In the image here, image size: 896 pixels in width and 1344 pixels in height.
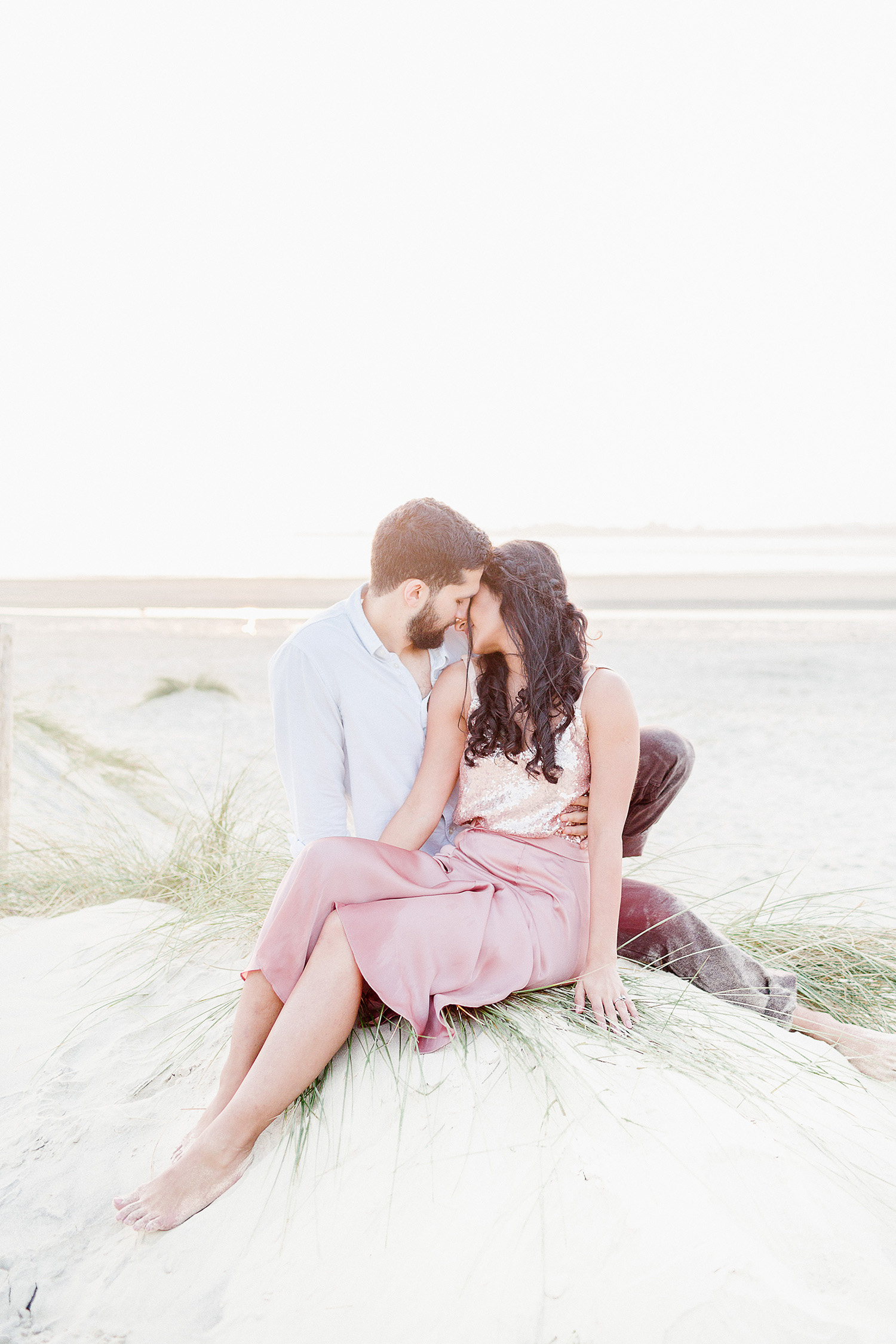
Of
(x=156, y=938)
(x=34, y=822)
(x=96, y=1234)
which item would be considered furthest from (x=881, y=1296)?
(x=34, y=822)

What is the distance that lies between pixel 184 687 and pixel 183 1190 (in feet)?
25.9

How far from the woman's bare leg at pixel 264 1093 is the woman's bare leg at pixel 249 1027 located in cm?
9

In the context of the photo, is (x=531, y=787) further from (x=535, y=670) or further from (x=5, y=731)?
(x=5, y=731)

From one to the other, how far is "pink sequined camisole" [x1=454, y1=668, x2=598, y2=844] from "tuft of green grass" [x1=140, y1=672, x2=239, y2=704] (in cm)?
721

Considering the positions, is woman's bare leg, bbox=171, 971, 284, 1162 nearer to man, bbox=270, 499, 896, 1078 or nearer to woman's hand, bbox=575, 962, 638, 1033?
man, bbox=270, 499, 896, 1078

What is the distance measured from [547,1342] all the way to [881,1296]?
2.04ft

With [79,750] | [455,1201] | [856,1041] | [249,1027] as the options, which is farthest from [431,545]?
[79,750]

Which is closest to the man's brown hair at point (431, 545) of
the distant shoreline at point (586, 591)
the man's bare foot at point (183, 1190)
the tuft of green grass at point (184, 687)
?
the man's bare foot at point (183, 1190)

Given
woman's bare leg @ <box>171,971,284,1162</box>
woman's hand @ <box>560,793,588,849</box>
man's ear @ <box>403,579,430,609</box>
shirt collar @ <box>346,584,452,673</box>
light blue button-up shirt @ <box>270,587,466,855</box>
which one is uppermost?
man's ear @ <box>403,579,430,609</box>

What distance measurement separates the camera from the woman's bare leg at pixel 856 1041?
2670 millimetres

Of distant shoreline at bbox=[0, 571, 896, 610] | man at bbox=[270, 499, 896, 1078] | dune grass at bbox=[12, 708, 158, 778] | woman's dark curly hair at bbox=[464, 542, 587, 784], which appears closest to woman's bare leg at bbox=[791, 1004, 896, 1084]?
man at bbox=[270, 499, 896, 1078]

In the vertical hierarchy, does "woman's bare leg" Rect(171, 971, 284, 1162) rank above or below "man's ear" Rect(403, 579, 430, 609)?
below

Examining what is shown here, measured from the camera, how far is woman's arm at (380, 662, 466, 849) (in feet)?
8.79

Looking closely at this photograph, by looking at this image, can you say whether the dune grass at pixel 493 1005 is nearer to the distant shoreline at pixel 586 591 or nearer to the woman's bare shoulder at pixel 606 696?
the woman's bare shoulder at pixel 606 696
